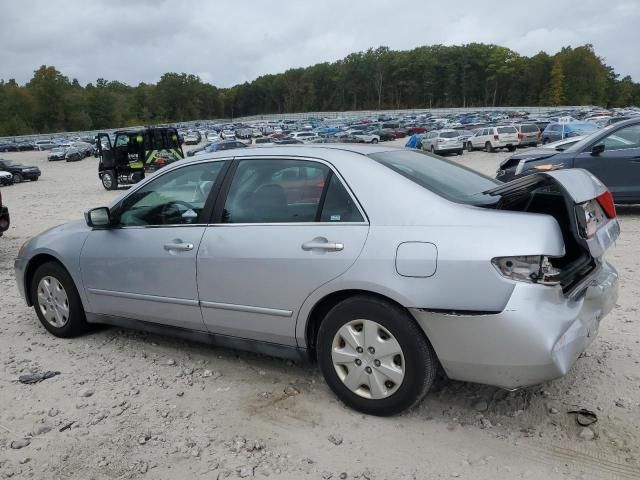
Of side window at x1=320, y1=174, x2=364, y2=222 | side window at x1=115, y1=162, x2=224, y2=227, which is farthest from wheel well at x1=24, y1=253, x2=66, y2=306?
side window at x1=320, y1=174, x2=364, y2=222

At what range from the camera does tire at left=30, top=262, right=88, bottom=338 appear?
4.59 metres

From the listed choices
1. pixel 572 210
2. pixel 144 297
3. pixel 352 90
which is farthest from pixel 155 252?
pixel 352 90

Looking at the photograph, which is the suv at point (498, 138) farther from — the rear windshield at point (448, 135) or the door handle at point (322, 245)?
the door handle at point (322, 245)

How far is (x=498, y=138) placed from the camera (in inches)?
1242

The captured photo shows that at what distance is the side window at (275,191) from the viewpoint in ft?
11.2

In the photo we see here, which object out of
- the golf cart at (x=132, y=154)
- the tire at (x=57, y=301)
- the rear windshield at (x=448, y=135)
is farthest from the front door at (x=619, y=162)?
the rear windshield at (x=448, y=135)

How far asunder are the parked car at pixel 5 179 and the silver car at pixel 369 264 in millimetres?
26360

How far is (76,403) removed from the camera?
11.8 ft

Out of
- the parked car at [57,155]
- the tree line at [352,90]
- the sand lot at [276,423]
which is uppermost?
the tree line at [352,90]

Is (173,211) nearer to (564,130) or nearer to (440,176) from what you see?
(440,176)

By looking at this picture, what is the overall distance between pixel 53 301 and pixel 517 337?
12.6ft

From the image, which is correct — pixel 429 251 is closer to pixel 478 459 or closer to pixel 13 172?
pixel 478 459

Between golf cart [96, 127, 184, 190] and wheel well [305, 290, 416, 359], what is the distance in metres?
19.8

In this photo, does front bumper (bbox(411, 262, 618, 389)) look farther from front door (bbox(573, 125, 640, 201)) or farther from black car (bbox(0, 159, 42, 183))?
black car (bbox(0, 159, 42, 183))
